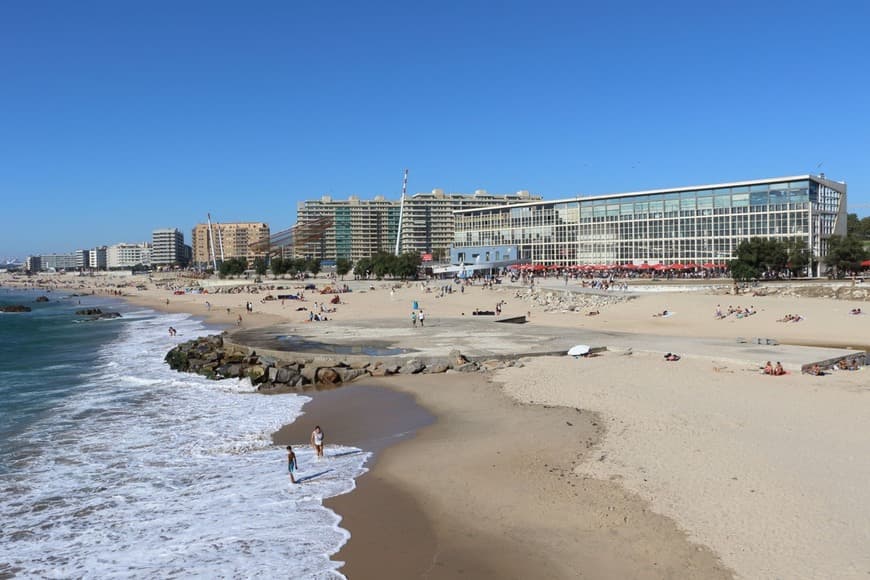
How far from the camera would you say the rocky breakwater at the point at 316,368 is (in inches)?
1016

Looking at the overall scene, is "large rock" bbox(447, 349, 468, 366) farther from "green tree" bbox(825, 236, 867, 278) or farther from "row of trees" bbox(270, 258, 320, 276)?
"row of trees" bbox(270, 258, 320, 276)

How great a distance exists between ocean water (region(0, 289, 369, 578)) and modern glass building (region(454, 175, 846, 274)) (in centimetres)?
7185

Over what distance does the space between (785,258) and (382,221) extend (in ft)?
477

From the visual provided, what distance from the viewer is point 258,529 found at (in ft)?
37.3

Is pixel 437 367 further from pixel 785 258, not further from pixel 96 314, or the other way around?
pixel 96 314

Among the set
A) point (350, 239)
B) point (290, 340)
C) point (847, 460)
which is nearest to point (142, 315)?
point (290, 340)

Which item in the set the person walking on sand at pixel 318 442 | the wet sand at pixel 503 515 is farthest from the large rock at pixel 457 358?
the person walking on sand at pixel 318 442

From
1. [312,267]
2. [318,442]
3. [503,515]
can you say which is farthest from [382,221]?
[503,515]

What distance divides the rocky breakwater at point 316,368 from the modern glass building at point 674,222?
209 ft

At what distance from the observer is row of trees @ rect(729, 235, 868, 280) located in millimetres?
60375

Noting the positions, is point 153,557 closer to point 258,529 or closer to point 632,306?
point 258,529

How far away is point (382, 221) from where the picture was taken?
197000 millimetres

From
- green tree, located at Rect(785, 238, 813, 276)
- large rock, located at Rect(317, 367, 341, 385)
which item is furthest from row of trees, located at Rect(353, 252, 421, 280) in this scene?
large rock, located at Rect(317, 367, 341, 385)

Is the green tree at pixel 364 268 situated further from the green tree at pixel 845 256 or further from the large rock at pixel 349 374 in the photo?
the large rock at pixel 349 374
